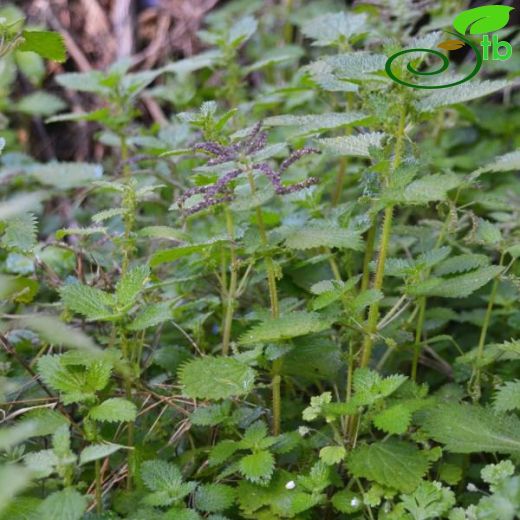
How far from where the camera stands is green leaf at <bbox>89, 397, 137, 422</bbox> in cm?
122

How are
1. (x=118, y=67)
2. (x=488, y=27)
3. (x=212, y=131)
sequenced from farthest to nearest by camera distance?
(x=118, y=67) < (x=488, y=27) < (x=212, y=131)

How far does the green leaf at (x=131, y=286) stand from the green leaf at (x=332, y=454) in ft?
1.33

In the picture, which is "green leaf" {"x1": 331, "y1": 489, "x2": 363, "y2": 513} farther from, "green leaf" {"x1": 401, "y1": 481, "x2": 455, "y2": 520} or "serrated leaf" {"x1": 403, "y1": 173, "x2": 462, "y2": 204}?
"serrated leaf" {"x1": 403, "y1": 173, "x2": 462, "y2": 204}

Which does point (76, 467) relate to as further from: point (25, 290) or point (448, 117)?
point (448, 117)

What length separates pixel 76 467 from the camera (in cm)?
129

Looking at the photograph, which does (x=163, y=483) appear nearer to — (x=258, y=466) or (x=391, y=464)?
(x=258, y=466)

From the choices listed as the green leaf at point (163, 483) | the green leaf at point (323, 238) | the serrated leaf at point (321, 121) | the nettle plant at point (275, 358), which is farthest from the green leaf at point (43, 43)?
the green leaf at point (163, 483)

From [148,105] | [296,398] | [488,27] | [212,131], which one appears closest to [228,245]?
[212,131]

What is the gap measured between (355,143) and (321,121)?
0.08 m

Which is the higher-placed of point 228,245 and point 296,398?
point 228,245

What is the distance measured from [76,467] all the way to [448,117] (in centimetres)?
174

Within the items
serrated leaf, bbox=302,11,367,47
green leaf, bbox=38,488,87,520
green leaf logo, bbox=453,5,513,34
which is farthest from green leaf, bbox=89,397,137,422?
green leaf logo, bbox=453,5,513,34

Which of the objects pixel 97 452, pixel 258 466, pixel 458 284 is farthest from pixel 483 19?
pixel 97 452

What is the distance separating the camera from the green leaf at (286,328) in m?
1.32
